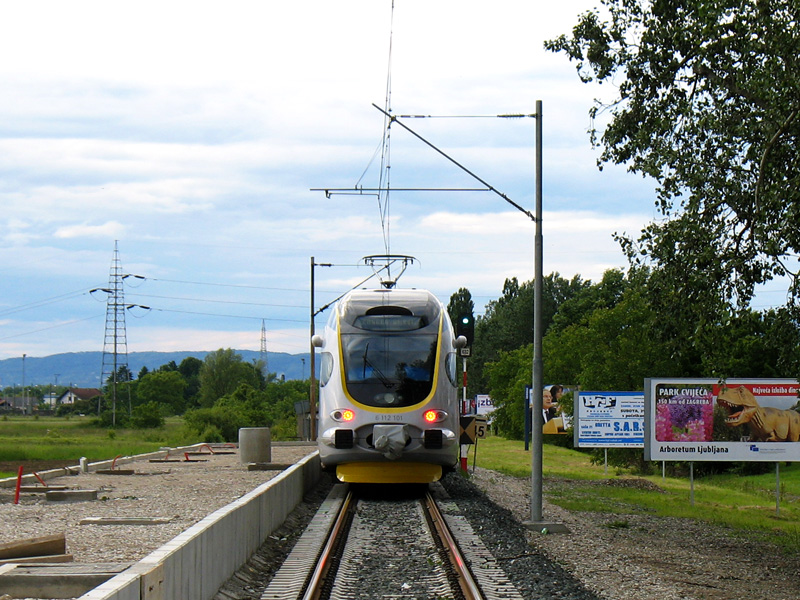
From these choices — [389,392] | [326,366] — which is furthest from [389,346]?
[326,366]

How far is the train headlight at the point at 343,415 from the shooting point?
19625 mm

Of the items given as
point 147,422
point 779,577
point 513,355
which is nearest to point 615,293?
point 513,355

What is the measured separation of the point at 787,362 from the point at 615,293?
77.3 m

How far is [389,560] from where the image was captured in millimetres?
12867

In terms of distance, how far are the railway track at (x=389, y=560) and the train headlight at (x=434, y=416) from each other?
66.7 inches

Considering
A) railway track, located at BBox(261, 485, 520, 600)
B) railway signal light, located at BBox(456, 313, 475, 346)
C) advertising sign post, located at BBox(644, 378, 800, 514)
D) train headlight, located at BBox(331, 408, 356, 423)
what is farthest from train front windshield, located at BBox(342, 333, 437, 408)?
advertising sign post, located at BBox(644, 378, 800, 514)

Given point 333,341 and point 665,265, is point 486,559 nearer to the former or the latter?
point 665,265

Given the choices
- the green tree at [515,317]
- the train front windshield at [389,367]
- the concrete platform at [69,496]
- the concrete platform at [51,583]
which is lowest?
the concrete platform at [69,496]

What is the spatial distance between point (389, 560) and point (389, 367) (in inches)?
295

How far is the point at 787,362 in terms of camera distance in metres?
15.9

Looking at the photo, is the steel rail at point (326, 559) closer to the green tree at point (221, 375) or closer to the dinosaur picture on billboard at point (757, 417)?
the dinosaur picture on billboard at point (757, 417)

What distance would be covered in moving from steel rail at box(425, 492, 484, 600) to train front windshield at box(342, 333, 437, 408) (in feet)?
7.36

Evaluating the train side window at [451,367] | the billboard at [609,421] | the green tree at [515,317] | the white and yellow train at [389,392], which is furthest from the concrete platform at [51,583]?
the green tree at [515,317]

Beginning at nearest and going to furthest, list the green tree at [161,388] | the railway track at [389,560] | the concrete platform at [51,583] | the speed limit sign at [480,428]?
the concrete platform at [51,583] → the railway track at [389,560] → the speed limit sign at [480,428] → the green tree at [161,388]
